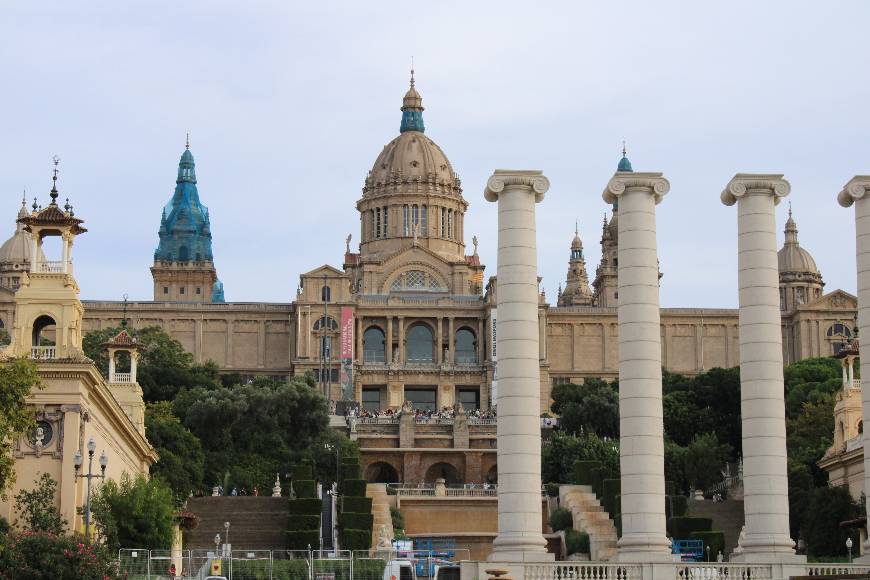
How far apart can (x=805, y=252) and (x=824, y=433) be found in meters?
82.7

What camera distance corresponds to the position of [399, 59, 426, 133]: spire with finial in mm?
194325

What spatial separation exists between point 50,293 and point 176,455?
36.3 metres

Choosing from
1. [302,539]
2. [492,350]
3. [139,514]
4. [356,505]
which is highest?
[492,350]

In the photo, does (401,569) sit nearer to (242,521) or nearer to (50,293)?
(50,293)

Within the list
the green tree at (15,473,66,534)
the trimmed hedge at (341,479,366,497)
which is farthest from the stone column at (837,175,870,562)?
the trimmed hedge at (341,479,366,497)

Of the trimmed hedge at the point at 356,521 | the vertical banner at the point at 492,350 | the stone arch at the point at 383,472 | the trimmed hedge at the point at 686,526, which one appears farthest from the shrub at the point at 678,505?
the vertical banner at the point at 492,350

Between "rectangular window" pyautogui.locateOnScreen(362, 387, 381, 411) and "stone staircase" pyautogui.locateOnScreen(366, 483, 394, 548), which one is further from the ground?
"rectangular window" pyautogui.locateOnScreen(362, 387, 381, 411)

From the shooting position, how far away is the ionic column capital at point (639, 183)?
5253 centimetres

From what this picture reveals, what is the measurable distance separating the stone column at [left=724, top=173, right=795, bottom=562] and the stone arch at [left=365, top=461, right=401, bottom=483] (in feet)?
263

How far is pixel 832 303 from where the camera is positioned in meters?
172

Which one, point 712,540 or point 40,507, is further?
point 712,540

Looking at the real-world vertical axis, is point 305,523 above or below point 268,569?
above

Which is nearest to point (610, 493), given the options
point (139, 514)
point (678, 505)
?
point (678, 505)

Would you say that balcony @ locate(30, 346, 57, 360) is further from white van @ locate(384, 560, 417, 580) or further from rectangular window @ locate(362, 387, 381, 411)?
rectangular window @ locate(362, 387, 381, 411)
